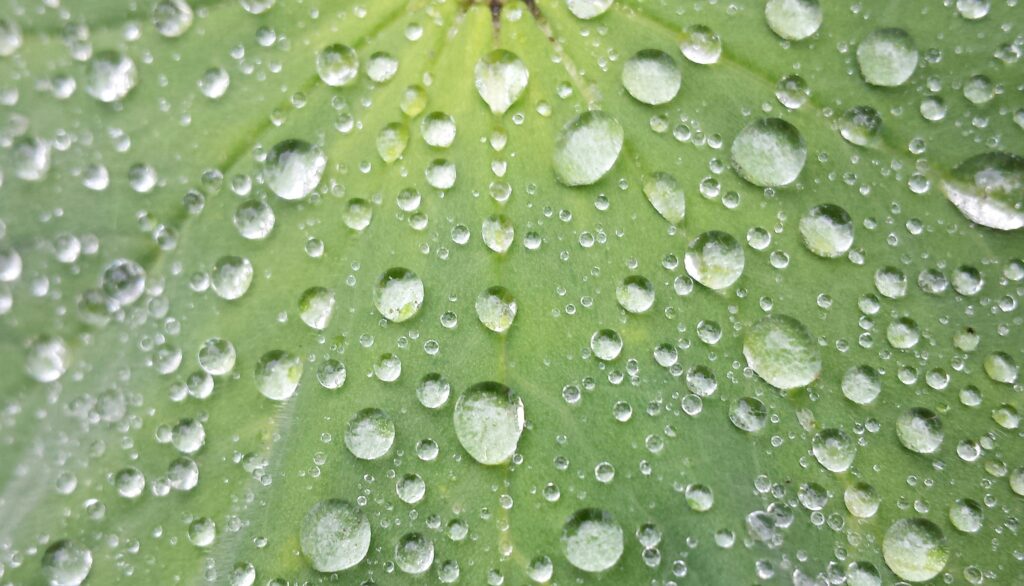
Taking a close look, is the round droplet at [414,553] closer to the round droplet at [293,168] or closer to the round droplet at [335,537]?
the round droplet at [335,537]

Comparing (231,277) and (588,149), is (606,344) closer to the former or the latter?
(588,149)

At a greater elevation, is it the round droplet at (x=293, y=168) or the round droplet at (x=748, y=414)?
the round droplet at (x=293, y=168)

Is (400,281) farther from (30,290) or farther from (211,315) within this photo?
(30,290)

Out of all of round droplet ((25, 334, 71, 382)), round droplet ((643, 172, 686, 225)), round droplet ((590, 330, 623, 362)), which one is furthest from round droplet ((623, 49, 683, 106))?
round droplet ((25, 334, 71, 382))

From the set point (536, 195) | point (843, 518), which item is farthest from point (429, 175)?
point (843, 518)

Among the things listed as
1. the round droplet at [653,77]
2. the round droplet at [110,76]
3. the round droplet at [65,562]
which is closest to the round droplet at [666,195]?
the round droplet at [653,77]

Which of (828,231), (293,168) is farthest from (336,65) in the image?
(828,231)

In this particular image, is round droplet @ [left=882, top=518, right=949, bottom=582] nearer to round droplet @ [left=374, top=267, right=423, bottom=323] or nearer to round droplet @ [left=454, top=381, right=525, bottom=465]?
round droplet @ [left=454, top=381, right=525, bottom=465]
